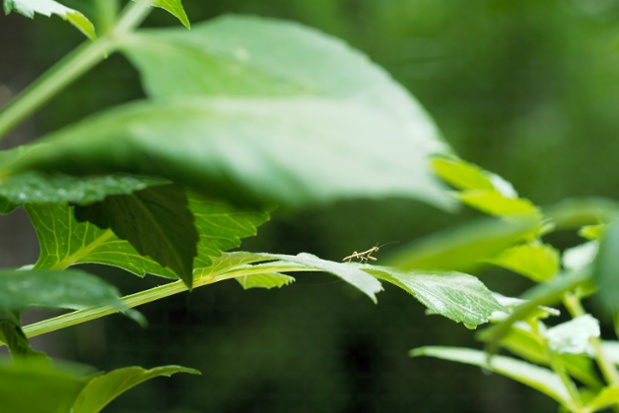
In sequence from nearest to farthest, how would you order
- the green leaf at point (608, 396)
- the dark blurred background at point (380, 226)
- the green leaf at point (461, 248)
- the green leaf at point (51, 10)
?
1. the green leaf at point (461, 248)
2. the green leaf at point (51, 10)
3. the green leaf at point (608, 396)
4. the dark blurred background at point (380, 226)

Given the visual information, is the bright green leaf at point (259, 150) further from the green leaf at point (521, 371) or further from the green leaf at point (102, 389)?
the green leaf at point (521, 371)

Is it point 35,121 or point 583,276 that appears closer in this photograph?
point 583,276

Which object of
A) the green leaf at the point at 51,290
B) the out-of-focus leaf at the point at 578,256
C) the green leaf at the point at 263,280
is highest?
the out-of-focus leaf at the point at 578,256

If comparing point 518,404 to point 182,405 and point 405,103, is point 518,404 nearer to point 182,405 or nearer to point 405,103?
point 182,405

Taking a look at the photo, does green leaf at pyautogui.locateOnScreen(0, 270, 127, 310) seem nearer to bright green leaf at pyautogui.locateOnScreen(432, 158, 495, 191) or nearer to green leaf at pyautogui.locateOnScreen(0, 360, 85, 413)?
green leaf at pyautogui.locateOnScreen(0, 360, 85, 413)

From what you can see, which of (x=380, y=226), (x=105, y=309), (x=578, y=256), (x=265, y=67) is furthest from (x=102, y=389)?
(x=380, y=226)

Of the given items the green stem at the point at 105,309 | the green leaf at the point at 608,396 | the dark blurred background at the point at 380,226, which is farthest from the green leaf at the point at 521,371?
the dark blurred background at the point at 380,226

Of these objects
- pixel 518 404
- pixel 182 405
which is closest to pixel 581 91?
pixel 518 404
